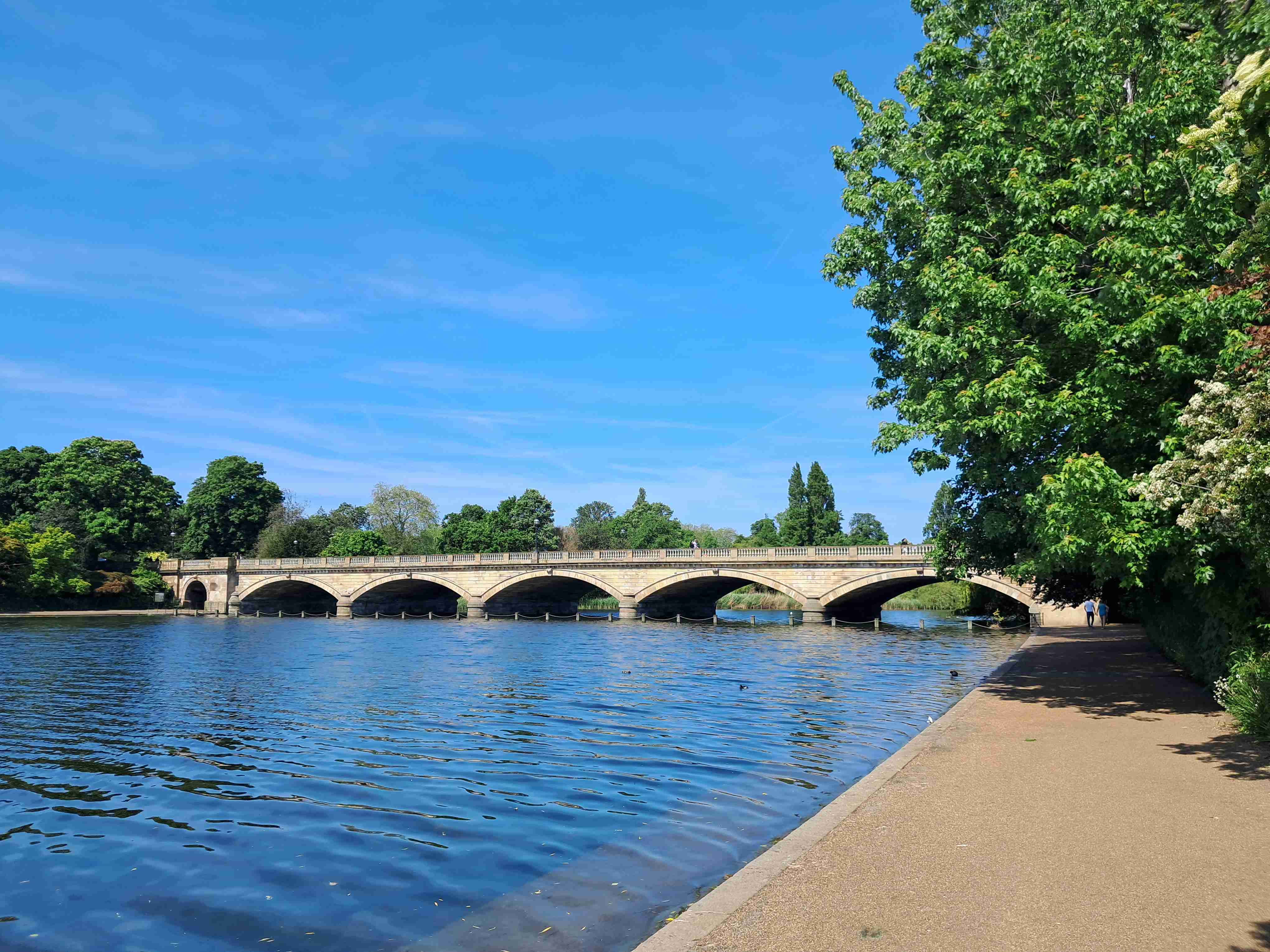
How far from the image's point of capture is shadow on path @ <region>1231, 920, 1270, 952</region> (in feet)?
15.4

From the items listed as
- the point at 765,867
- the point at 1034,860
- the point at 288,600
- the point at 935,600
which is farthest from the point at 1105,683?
the point at 288,600

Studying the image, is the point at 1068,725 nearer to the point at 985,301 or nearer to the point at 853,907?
the point at 985,301

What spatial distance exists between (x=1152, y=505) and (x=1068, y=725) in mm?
3531

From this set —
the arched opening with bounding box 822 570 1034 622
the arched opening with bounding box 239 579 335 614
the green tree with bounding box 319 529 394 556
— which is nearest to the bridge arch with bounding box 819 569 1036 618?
the arched opening with bounding box 822 570 1034 622

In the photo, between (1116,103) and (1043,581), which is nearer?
(1116,103)

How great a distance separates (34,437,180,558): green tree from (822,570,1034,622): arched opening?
63900 millimetres

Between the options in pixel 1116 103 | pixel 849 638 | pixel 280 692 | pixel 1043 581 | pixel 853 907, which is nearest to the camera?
pixel 853 907

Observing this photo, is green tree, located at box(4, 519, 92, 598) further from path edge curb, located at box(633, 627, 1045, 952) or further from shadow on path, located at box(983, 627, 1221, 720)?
path edge curb, located at box(633, 627, 1045, 952)

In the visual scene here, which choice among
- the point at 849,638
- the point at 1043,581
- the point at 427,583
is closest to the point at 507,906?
the point at 1043,581

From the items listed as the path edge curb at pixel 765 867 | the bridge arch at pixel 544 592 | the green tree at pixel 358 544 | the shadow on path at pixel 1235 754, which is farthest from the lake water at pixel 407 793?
the green tree at pixel 358 544

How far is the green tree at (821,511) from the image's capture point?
97562 mm

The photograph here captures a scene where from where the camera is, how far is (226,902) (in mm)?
7363

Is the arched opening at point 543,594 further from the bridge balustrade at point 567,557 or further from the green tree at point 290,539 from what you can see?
the green tree at point 290,539

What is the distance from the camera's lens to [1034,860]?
6453mm
